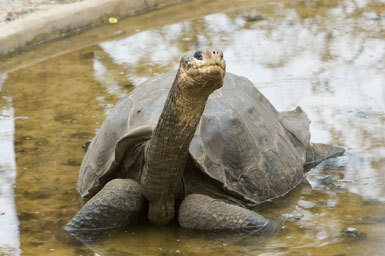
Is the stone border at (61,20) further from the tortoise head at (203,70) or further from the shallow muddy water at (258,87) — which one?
the tortoise head at (203,70)

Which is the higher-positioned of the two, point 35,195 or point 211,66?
point 211,66

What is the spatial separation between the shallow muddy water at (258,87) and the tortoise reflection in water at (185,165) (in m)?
0.10

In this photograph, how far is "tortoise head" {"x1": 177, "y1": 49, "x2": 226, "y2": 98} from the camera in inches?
147

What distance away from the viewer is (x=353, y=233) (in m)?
4.50

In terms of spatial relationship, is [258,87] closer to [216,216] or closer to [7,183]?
[7,183]

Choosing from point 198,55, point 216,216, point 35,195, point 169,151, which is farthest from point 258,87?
point 198,55

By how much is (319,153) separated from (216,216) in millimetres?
1327

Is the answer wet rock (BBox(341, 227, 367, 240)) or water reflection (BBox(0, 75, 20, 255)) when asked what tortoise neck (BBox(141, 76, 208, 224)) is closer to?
water reflection (BBox(0, 75, 20, 255))

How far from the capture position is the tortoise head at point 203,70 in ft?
12.3

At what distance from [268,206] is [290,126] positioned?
782mm

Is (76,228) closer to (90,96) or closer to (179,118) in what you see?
(179,118)

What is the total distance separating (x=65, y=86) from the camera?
7.43m

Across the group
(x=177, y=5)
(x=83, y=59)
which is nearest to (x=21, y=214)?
(x=83, y=59)

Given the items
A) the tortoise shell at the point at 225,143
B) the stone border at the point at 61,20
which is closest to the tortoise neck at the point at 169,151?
the tortoise shell at the point at 225,143
